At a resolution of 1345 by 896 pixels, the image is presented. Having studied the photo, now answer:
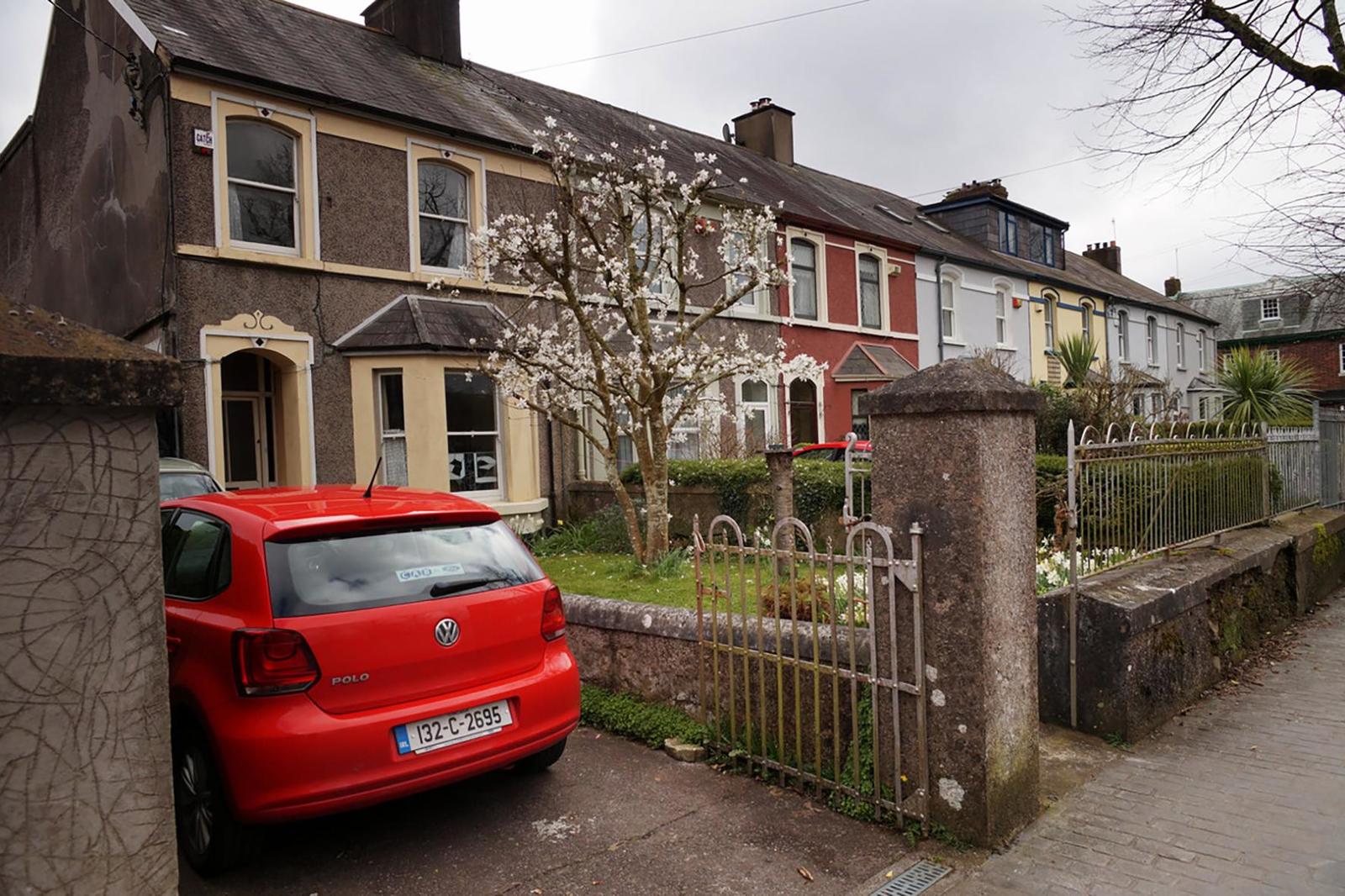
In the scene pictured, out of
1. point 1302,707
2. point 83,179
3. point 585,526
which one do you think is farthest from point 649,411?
point 83,179

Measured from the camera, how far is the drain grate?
3758 mm

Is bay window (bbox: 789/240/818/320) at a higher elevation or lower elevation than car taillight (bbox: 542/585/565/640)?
higher

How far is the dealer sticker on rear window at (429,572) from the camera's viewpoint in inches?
169

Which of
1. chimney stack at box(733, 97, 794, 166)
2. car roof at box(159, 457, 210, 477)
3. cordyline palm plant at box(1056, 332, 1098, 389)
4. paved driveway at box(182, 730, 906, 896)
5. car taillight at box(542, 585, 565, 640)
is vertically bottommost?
paved driveway at box(182, 730, 906, 896)

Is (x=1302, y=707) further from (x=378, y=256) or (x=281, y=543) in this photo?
(x=378, y=256)

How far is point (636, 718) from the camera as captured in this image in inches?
224

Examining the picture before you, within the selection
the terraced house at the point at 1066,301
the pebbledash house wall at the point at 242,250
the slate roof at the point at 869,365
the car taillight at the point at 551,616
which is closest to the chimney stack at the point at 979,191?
the terraced house at the point at 1066,301

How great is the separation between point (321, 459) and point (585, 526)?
12.5 ft

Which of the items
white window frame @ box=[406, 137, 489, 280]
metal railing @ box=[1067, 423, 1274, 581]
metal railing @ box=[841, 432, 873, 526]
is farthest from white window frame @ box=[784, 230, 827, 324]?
metal railing @ box=[1067, 423, 1274, 581]

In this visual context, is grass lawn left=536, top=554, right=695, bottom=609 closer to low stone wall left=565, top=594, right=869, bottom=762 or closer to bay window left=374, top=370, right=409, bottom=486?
low stone wall left=565, top=594, right=869, bottom=762

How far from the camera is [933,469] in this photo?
421cm

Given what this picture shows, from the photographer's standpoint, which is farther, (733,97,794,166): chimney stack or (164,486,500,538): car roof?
(733,97,794,166): chimney stack

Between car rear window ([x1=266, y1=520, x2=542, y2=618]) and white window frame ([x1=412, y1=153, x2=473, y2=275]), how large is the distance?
9.21m

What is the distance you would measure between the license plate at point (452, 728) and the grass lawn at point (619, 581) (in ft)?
8.59
